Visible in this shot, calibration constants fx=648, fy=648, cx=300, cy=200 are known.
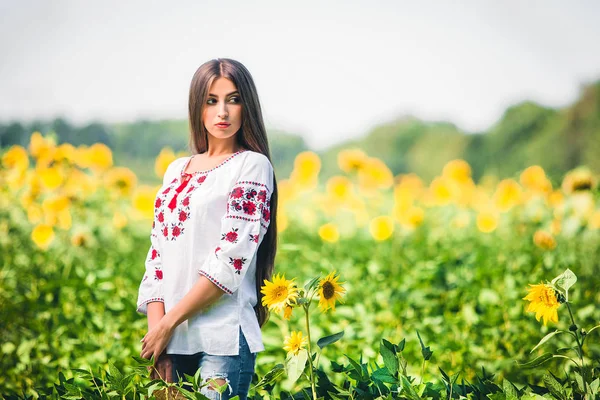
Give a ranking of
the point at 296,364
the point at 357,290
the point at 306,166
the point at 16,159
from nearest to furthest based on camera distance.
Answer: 1. the point at 296,364
2. the point at 357,290
3. the point at 16,159
4. the point at 306,166

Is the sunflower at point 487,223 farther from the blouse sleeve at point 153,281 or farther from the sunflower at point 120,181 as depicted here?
the blouse sleeve at point 153,281

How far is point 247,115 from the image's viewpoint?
4.74 feet

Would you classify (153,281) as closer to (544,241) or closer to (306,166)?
(544,241)

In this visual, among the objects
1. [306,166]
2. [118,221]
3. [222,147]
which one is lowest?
[118,221]

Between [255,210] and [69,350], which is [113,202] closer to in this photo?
[69,350]

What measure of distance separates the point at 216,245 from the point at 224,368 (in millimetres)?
249

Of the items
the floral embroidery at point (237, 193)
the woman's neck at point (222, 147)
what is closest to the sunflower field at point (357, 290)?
the floral embroidery at point (237, 193)

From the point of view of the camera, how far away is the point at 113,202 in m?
4.17

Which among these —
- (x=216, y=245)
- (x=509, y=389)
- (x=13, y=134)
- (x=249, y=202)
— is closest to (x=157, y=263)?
(x=216, y=245)

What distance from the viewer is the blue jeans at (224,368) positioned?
1287 mm

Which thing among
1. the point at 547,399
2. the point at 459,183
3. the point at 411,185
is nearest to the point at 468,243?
the point at 459,183

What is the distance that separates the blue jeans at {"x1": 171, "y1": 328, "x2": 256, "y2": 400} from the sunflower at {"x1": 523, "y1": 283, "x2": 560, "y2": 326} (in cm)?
56

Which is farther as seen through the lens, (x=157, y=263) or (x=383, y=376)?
(x=157, y=263)

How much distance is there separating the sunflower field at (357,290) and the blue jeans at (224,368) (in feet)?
0.14
